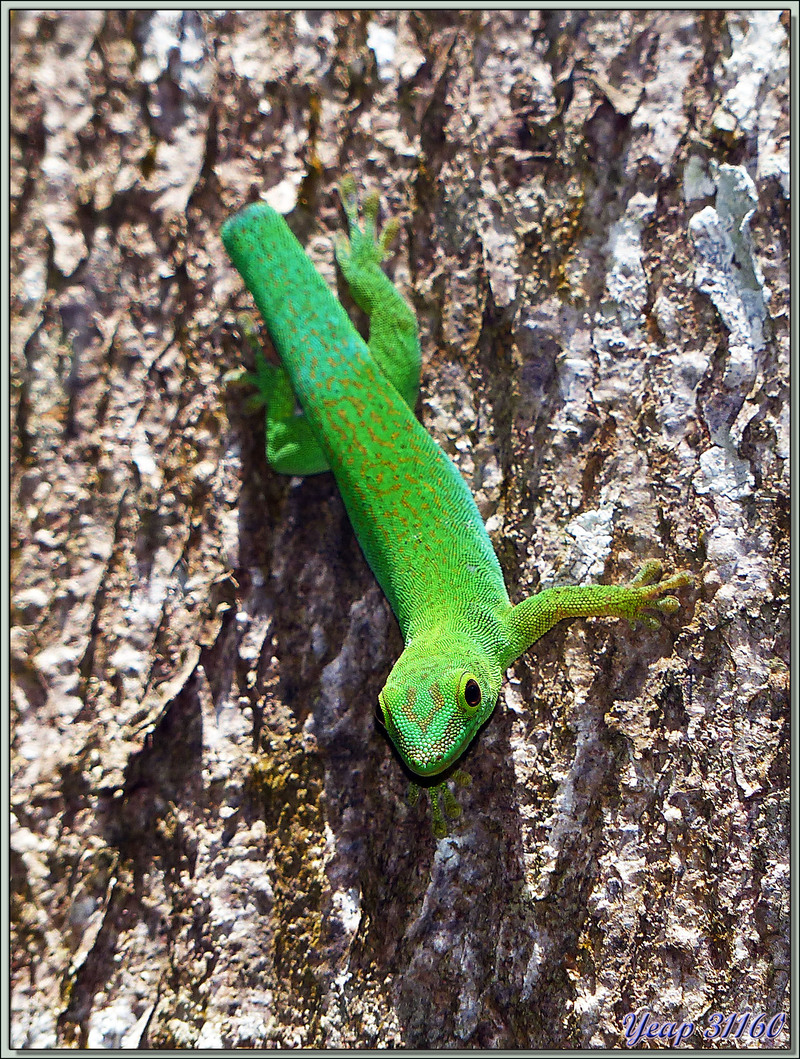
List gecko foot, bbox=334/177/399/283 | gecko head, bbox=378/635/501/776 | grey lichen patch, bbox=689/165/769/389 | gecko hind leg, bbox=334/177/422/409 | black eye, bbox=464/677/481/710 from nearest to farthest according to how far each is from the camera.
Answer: gecko head, bbox=378/635/501/776
black eye, bbox=464/677/481/710
grey lichen patch, bbox=689/165/769/389
gecko hind leg, bbox=334/177/422/409
gecko foot, bbox=334/177/399/283

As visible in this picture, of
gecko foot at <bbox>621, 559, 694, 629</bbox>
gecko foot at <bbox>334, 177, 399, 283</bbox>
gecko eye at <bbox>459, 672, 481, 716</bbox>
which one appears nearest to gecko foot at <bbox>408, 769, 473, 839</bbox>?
gecko eye at <bbox>459, 672, 481, 716</bbox>

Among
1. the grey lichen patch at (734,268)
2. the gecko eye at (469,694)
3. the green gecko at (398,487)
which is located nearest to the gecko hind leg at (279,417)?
the green gecko at (398,487)

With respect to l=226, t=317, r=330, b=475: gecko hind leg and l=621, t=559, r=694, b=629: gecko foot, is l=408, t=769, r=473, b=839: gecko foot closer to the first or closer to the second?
l=621, t=559, r=694, b=629: gecko foot

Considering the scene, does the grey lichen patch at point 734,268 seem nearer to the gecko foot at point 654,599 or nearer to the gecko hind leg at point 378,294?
the gecko foot at point 654,599

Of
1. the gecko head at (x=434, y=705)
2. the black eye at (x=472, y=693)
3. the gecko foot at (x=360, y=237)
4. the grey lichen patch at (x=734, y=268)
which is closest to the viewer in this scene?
the gecko head at (x=434, y=705)

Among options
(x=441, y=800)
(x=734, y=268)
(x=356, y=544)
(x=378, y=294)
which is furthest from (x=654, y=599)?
(x=378, y=294)

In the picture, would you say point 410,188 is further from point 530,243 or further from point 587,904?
point 587,904

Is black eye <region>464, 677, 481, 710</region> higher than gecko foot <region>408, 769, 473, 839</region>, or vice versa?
black eye <region>464, 677, 481, 710</region>
